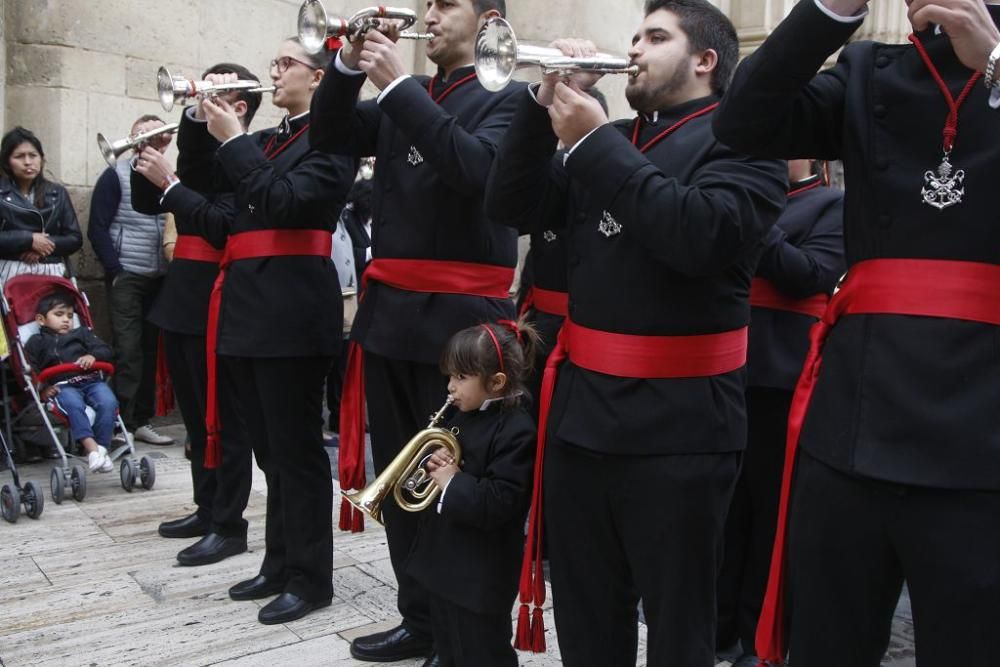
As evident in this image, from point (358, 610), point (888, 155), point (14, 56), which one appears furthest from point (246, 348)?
point (14, 56)

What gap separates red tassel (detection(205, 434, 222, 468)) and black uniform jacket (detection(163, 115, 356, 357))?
568 millimetres

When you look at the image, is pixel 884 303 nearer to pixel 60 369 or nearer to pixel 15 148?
pixel 60 369

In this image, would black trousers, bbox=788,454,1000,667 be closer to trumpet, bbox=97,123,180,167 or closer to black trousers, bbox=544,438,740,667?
black trousers, bbox=544,438,740,667

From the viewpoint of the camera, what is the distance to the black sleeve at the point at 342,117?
128 inches

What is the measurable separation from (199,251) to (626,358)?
277 centimetres

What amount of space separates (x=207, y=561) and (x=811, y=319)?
2459 mm

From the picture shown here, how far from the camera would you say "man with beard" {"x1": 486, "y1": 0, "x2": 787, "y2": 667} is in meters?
2.22

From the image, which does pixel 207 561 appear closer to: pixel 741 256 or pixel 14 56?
pixel 741 256

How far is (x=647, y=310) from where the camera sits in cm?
231

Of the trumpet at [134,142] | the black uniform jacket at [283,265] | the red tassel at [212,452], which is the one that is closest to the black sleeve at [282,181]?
the black uniform jacket at [283,265]

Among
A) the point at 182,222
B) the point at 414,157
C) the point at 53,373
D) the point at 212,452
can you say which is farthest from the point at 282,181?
the point at 53,373

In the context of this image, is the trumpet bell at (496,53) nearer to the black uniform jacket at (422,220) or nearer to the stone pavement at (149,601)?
the black uniform jacket at (422,220)

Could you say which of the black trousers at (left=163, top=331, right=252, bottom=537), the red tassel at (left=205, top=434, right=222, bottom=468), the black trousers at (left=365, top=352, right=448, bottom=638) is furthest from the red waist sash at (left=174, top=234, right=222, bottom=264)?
the black trousers at (left=365, top=352, right=448, bottom=638)

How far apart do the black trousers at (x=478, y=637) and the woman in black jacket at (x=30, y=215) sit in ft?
13.2
